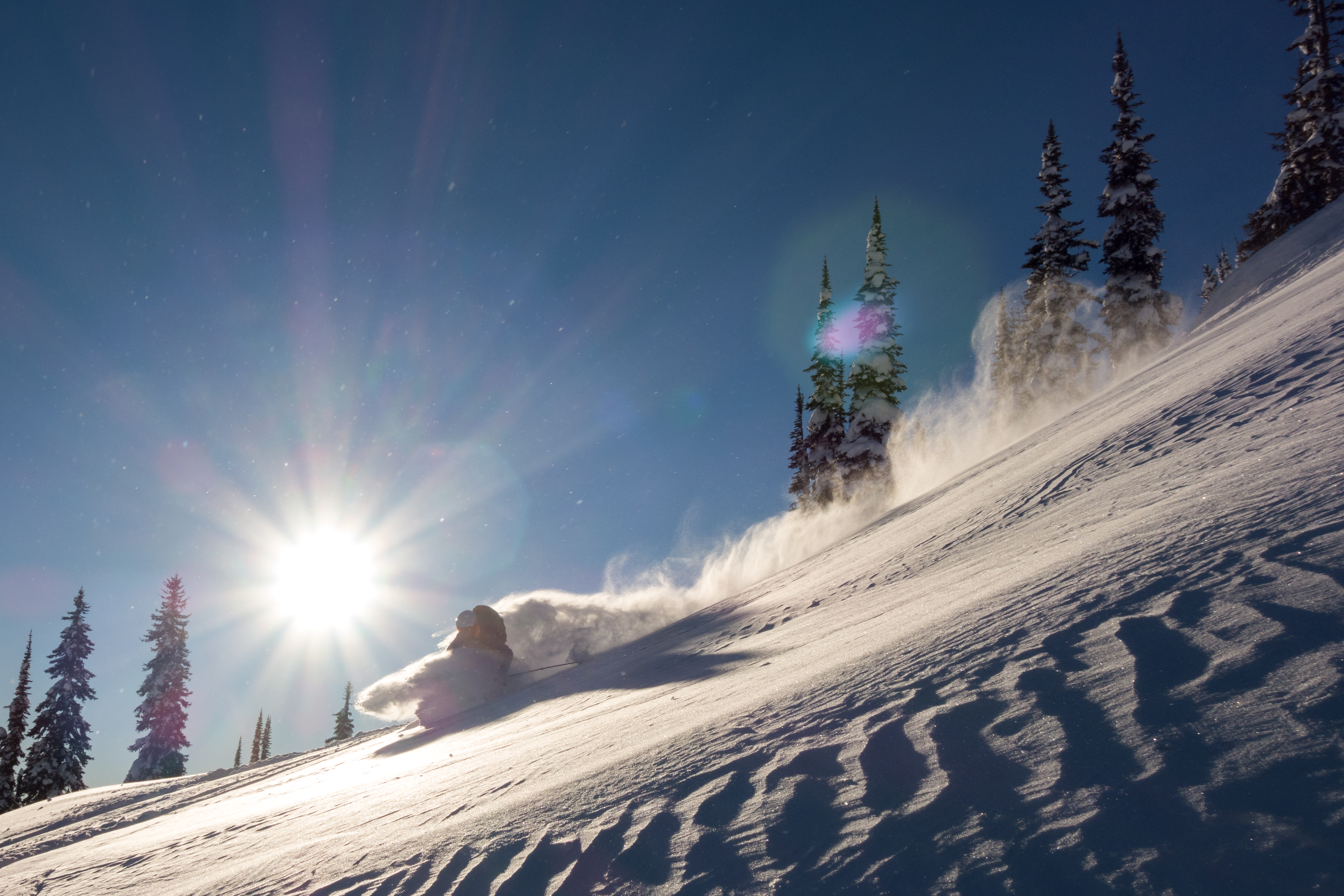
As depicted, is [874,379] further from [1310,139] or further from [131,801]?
[131,801]

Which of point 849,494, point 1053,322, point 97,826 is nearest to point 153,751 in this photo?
point 97,826

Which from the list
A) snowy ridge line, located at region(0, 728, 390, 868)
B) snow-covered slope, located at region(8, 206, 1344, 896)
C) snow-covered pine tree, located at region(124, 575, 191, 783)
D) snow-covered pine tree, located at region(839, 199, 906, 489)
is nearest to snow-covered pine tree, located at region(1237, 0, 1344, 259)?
snow-covered pine tree, located at region(839, 199, 906, 489)

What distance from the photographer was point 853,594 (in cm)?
783

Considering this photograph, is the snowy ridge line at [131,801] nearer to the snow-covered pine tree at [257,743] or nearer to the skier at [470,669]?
the skier at [470,669]

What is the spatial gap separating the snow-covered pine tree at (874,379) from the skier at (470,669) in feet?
64.6

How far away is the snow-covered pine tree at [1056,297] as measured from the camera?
3061 cm

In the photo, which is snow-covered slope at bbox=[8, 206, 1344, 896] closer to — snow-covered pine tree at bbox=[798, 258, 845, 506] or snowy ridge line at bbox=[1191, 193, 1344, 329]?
snowy ridge line at bbox=[1191, 193, 1344, 329]

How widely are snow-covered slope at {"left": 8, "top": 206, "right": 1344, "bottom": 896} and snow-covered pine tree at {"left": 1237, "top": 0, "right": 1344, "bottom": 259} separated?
25.8m

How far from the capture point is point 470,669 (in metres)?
15.5

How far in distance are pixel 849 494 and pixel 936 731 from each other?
29.4 metres

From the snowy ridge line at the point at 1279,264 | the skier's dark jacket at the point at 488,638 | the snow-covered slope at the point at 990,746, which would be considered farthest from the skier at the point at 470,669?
the snowy ridge line at the point at 1279,264

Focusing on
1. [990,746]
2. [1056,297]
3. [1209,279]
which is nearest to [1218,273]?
[1209,279]

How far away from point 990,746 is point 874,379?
1238 inches

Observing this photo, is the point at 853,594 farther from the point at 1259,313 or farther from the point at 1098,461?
the point at 1259,313
